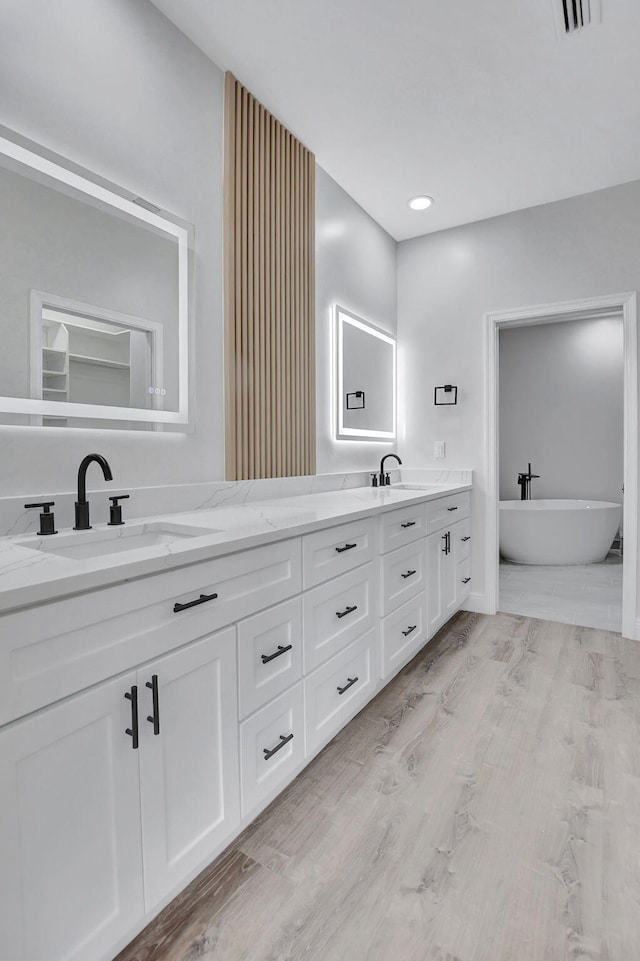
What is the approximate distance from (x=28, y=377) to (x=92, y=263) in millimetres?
433

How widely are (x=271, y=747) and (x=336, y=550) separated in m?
0.63

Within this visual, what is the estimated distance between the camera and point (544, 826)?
4.86 ft

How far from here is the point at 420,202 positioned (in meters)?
3.13

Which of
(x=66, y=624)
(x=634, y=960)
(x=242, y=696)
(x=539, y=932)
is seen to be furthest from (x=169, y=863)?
(x=634, y=960)

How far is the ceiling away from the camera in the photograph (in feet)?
6.00

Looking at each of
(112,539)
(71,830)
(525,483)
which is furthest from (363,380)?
(525,483)

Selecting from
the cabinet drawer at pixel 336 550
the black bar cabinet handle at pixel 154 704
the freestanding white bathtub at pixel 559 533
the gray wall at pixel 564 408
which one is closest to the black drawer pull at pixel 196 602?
the black bar cabinet handle at pixel 154 704

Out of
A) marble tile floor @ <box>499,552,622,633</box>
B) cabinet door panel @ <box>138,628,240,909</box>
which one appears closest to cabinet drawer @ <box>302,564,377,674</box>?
cabinet door panel @ <box>138,628,240,909</box>

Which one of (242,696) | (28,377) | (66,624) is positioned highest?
(28,377)

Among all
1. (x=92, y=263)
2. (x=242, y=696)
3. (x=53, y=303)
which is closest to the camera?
(x=242, y=696)

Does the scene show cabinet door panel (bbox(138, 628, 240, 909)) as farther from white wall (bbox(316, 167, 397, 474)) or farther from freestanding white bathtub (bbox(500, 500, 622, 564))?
freestanding white bathtub (bbox(500, 500, 622, 564))

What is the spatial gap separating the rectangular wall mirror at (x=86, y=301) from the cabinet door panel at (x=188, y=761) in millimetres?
821

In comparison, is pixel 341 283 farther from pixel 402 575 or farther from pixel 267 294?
pixel 402 575

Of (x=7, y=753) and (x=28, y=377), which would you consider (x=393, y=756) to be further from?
(x=28, y=377)
